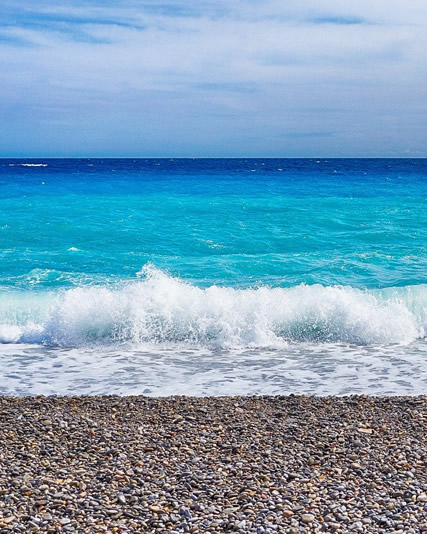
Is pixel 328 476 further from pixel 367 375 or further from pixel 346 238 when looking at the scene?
pixel 346 238

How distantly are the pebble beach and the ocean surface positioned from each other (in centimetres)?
122

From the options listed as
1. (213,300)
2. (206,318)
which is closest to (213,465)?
(206,318)

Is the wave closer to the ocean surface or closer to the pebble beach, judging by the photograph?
the ocean surface

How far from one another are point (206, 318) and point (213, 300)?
2.16ft

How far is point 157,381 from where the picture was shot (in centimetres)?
838

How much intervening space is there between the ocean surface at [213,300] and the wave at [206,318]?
28 millimetres

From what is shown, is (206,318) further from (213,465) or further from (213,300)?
(213,465)

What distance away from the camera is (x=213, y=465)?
17.5ft

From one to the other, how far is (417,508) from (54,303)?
8.72 meters

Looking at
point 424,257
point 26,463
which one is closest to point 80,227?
point 424,257

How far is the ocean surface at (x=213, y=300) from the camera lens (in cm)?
866

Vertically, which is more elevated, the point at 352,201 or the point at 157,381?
the point at 352,201

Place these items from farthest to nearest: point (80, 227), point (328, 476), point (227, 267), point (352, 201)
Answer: point (352, 201), point (80, 227), point (227, 267), point (328, 476)

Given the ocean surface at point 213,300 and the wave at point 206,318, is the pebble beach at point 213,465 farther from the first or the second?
the wave at point 206,318
